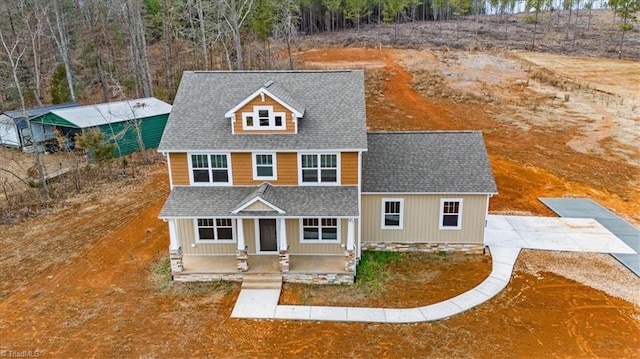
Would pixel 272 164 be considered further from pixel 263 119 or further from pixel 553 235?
pixel 553 235

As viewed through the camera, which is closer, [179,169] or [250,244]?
[179,169]

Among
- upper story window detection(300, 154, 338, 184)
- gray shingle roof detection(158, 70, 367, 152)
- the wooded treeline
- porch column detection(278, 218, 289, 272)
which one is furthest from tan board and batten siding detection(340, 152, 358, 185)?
the wooded treeline

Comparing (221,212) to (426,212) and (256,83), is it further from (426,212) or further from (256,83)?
(426,212)

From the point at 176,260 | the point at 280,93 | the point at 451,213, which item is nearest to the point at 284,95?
the point at 280,93

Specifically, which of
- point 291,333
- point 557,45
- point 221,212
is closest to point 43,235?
point 221,212

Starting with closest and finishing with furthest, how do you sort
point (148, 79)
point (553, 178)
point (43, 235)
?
point (43, 235) < point (553, 178) < point (148, 79)

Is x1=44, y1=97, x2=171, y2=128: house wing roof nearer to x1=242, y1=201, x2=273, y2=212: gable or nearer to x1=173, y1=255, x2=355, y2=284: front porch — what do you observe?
x1=173, y1=255, x2=355, y2=284: front porch
